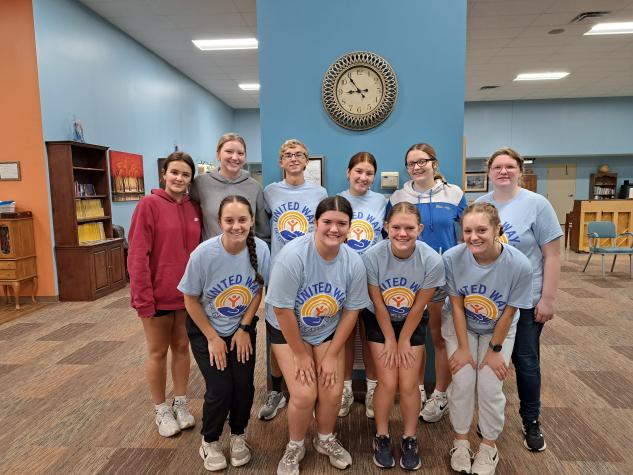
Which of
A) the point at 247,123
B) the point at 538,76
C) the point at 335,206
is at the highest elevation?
the point at 538,76

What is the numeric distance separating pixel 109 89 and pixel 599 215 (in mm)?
8819

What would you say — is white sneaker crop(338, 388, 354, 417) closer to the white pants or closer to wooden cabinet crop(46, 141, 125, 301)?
the white pants

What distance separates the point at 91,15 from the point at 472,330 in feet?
19.1

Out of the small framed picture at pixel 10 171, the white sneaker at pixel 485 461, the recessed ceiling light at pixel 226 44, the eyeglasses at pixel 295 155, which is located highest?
the recessed ceiling light at pixel 226 44

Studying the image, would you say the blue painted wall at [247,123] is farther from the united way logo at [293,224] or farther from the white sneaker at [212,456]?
the white sneaker at [212,456]

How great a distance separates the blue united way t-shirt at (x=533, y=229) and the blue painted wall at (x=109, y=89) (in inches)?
193

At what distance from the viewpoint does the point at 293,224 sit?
232 centimetres

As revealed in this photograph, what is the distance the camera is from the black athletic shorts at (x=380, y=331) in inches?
78.3

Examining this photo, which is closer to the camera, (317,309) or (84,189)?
(317,309)

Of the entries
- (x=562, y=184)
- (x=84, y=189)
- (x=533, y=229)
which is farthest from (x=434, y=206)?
(x=562, y=184)

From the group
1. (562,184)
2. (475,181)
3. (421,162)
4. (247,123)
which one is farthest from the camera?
(247,123)

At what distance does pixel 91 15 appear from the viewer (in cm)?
518

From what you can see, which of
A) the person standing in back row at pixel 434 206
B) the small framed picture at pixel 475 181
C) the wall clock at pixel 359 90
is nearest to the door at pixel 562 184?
the small framed picture at pixel 475 181

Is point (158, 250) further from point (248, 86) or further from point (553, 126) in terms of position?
point (553, 126)
